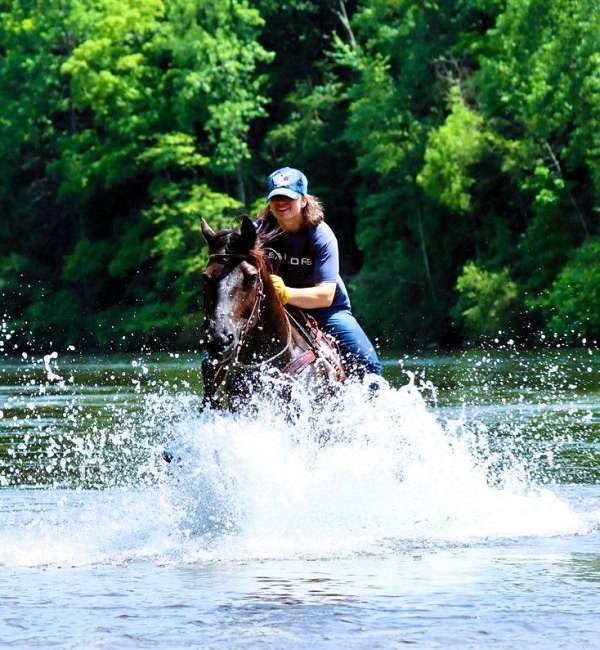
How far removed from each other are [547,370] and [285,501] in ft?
70.7

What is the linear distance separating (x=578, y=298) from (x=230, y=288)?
37.5 m

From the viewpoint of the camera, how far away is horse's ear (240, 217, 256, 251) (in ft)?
34.4

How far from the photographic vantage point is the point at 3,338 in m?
65.5

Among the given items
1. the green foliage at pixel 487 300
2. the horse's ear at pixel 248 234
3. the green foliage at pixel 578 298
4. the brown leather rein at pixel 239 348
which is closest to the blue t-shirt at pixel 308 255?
the brown leather rein at pixel 239 348

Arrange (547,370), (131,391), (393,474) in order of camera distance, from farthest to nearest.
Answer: (547,370) < (131,391) < (393,474)

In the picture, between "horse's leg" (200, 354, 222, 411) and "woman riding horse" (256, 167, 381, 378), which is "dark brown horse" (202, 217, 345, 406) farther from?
"woman riding horse" (256, 167, 381, 378)

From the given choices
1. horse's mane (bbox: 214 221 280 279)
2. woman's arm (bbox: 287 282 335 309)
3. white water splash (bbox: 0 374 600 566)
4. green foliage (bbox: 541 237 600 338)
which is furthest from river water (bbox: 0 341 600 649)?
green foliage (bbox: 541 237 600 338)

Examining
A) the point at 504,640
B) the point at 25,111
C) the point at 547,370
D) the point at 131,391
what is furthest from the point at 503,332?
the point at 504,640

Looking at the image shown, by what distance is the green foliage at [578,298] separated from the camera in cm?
4669

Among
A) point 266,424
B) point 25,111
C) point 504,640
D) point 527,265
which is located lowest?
point 504,640

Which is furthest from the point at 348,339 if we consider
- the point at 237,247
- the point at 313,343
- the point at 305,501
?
the point at 237,247

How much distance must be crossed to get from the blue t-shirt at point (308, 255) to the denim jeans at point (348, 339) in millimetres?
416

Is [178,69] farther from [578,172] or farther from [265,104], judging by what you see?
[578,172]

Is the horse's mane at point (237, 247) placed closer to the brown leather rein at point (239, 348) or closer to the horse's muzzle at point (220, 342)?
the brown leather rein at point (239, 348)
